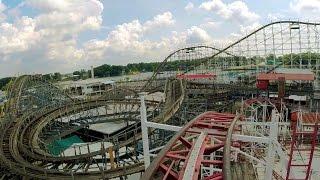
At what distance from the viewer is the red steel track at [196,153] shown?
678 cm

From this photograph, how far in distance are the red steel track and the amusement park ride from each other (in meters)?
0.03

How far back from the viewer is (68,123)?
105 ft

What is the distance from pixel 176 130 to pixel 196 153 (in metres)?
3.29

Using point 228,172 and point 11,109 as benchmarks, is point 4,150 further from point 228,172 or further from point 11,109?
point 228,172

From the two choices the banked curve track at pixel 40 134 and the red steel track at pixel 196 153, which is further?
the banked curve track at pixel 40 134

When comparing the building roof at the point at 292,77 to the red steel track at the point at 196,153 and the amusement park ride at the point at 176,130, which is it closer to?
the amusement park ride at the point at 176,130

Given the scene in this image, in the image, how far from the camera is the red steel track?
22.2ft

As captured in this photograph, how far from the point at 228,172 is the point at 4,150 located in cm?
1806

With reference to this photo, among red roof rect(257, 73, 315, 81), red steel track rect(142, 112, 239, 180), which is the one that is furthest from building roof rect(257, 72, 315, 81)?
red steel track rect(142, 112, 239, 180)

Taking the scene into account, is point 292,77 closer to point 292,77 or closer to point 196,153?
point 292,77

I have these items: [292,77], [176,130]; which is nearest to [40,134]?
[176,130]

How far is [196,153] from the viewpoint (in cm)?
768

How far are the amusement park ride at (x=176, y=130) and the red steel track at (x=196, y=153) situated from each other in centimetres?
3

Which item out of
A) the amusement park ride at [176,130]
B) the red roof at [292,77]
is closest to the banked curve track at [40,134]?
the amusement park ride at [176,130]
